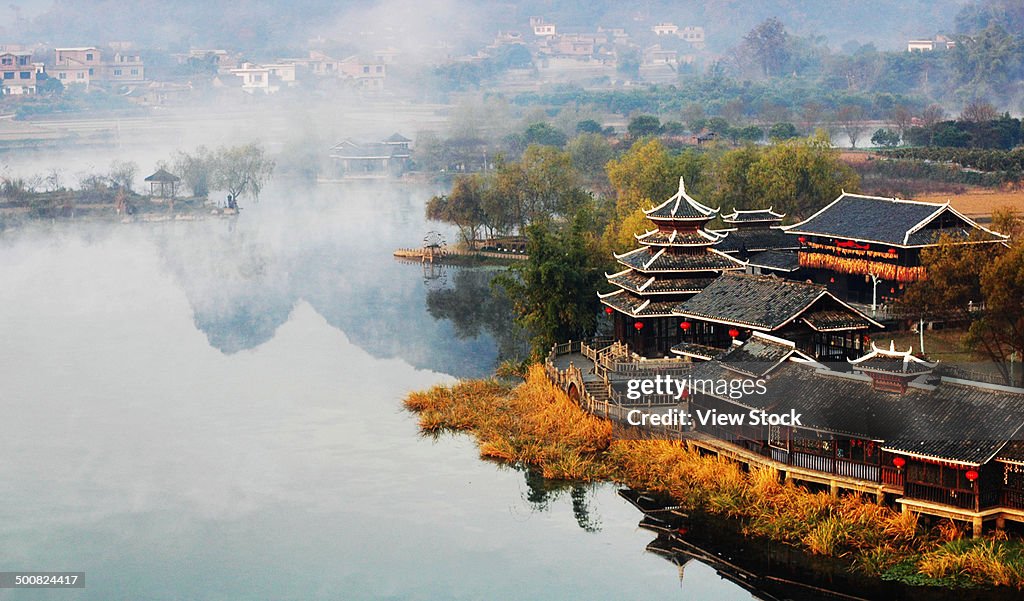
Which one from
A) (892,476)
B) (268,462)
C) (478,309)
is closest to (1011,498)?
(892,476)

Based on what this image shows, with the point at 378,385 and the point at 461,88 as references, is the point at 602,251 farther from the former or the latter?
the point at 461,88

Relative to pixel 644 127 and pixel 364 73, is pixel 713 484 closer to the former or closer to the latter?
pixel 644 127

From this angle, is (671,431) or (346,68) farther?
(346,68)

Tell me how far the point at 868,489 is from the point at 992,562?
2834 mm

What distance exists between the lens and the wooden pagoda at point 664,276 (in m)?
34.1

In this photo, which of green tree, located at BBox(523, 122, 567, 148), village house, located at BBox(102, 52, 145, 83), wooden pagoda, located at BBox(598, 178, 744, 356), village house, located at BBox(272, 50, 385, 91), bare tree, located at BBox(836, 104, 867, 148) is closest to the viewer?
wooden pagoda, located at BBox(598, 178, 744, 356)

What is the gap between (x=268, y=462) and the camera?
29.7m

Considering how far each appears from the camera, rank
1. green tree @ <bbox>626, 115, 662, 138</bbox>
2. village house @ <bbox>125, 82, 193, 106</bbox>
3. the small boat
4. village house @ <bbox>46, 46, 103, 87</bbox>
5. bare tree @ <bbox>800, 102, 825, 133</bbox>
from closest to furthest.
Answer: the small boat < green tree @ <bbox>626, 115, 662, 138</bbox> < bare tree @ <bbox>800, 102, 825, 133</bbox> < village house @ <bbox>125, 82, 193, 106</bbox> < village house @ <bbox>46, 46, 103, 87</bbox>

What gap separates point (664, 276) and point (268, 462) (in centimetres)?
1032

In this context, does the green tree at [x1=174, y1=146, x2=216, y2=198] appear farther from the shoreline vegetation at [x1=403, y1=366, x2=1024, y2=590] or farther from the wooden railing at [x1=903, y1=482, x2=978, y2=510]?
the wooden railing at [x1=903, y1=482, x2=978, y2=510]

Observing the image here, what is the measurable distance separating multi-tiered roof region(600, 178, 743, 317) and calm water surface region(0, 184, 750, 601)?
207 inches

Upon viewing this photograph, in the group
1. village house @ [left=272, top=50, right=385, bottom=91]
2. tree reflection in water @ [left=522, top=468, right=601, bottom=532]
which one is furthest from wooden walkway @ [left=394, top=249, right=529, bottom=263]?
village house @ [left=272, top=50, right=385, bottom=91]

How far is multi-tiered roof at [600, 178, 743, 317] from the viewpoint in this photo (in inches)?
1346

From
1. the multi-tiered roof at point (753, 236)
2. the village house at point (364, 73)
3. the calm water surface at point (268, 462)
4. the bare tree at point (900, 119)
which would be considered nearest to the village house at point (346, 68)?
the village house at point (364, 73)
